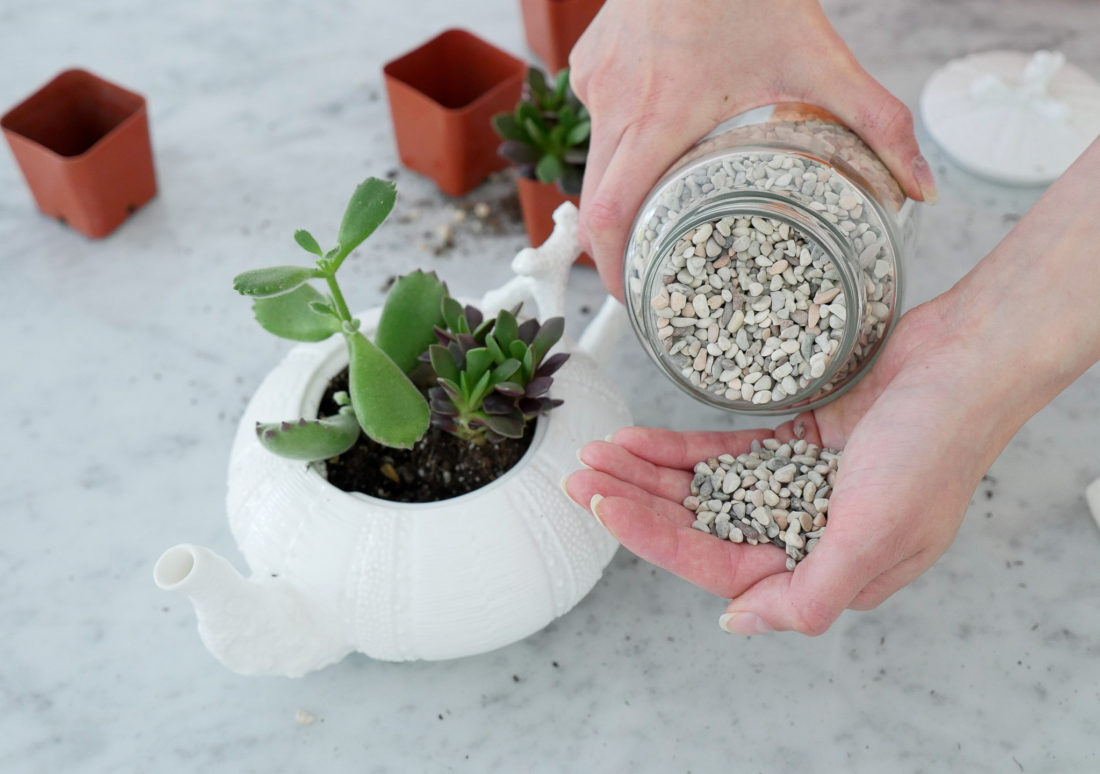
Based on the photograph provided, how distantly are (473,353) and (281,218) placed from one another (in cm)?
59

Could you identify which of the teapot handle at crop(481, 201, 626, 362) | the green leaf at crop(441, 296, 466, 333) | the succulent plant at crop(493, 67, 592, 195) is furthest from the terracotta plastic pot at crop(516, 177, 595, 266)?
the green leaf at crop(441, 296, 466, 333)

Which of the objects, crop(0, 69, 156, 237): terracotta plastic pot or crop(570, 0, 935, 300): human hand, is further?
crop(0, 69, 156, 237): terracotta plastic pot

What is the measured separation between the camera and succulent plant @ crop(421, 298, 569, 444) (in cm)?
73

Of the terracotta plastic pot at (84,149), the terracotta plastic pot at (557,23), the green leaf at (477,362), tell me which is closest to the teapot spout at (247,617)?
the green leaf at (477,362)

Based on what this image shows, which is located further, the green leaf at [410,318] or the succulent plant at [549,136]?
the succulent plant at [549,136]

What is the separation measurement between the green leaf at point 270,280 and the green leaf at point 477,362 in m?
0.13

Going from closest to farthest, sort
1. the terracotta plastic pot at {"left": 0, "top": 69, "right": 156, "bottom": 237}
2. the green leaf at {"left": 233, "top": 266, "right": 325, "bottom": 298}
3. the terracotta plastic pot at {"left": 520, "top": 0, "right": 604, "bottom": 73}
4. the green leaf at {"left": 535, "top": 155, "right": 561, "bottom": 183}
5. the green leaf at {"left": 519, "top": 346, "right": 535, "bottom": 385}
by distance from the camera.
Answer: the green leaf at {"left": 233, "top": 266, "right": 325, "bottom": 298}
the green leaf at {"left": 519, "top": 346, "right": 535, "bottom": 385}
the green leaf at {"left": 535, "top": 155, "right": 561, "bottom": 183}
the terracotta plastic pot at {"left": 0, "top": 69, "right": 156, "bottom": 237}
the terracotta plastic pot at {"left": 520, "top": 0, "right": 604, "bottom": 73}

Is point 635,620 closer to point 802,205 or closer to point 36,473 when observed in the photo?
point 802,205

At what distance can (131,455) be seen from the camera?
1.01 m

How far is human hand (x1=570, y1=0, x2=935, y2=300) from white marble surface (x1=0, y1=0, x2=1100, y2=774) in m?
0.29

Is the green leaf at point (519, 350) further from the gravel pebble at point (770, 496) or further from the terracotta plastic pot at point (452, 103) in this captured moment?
the terracotta plastic pot at point (452, 103)

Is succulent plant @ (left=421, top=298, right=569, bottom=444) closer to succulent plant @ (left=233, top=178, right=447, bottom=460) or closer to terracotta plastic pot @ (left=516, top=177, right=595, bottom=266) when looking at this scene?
succulent plant @ (left=233, top=178, right=447, bottom=460)

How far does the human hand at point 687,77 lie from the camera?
807mm

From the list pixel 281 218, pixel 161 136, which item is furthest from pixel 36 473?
pixel 161 136
